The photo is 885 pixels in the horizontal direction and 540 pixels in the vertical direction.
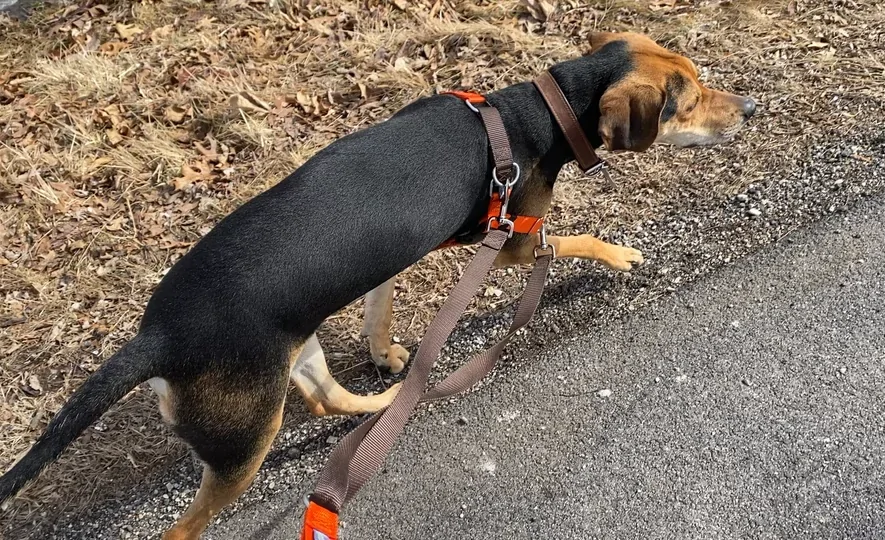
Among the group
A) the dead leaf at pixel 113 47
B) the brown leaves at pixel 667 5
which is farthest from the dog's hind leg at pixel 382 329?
the dead leaf at pixel 113 47

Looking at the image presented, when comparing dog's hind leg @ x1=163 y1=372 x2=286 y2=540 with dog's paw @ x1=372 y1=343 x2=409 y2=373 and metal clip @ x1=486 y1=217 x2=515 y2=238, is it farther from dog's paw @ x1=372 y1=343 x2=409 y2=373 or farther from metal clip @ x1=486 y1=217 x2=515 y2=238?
metal clip @ x1=486 y1=217 x2=515 y2=238

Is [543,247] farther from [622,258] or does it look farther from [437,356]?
[437,356]

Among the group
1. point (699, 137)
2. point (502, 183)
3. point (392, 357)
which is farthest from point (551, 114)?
point (392, 357)

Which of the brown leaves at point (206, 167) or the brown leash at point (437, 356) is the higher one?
the brown leash at point (437, 356)

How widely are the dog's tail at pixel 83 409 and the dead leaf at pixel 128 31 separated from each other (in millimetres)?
4548

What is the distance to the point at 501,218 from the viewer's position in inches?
116

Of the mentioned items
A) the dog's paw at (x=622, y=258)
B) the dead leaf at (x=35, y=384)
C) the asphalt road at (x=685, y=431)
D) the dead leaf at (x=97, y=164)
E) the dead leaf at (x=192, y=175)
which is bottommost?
the asphalt road at (x=685, y=431)

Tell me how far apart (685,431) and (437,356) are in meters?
1.37

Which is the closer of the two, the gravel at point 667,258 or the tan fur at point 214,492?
the tan fur at point 214,492

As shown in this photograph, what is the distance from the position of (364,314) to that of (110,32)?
4262 millimetres

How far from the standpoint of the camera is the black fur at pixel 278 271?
7.66 ft

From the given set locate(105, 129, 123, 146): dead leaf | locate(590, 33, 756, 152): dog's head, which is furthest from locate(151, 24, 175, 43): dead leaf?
locate(590, 33, 756, 152): dog's head

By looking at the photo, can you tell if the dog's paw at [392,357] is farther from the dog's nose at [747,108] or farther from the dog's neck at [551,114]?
the dog's nose at [747,108]

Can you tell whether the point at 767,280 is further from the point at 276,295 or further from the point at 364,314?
the point at 276,295
